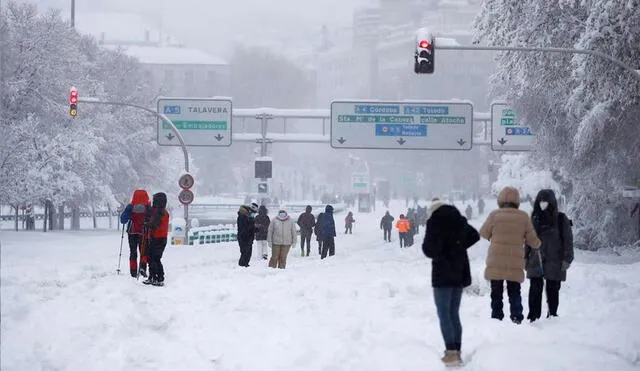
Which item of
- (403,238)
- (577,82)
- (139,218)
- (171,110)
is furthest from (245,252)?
(403,238)

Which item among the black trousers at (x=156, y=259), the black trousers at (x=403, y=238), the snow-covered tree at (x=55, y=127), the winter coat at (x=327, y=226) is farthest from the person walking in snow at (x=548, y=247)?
the snow-covered tree at (x=55, y=127)

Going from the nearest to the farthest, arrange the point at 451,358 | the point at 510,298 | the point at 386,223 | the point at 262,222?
the point at 451,358 → the point at 510,298 → the point at 262,222 → the point at 386,223

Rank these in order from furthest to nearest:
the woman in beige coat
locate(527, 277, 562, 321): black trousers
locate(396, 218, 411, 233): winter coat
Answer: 1. locate(396, 218, 411, 233): winter coat
2. locate(527, 277, 562, 321): black trousers
3. the woman in beige coat

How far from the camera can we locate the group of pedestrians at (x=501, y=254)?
10.8m

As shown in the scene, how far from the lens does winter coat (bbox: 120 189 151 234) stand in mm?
Answer: 19156

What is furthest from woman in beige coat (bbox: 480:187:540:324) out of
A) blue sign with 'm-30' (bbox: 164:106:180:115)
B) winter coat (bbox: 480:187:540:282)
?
blue sign with 'm-30' (bbox: 164:106:180:115)

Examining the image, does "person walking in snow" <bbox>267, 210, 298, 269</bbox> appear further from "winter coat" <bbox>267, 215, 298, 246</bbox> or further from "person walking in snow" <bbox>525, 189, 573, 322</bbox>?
"person walking in snow" <bbox>525, 189, 573, 322</bbox>

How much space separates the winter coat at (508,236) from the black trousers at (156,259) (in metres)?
7.26

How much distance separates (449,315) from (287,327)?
2582mm

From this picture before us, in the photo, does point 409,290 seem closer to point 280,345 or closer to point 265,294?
point 265,294

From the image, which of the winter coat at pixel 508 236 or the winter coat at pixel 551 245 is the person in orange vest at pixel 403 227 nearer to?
the winter coat at pixel 551 245

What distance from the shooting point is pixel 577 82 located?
28516mm

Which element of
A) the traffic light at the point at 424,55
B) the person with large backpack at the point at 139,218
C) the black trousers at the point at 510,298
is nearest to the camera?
the black trousers at the point at 510,298

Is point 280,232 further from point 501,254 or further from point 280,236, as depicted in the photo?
point 501,254
